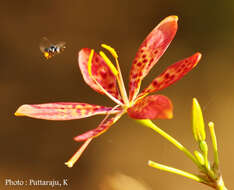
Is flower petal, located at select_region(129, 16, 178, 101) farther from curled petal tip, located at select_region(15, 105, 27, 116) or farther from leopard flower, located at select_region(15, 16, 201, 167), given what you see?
curled petal tip, located at select_region(15, 105, 27, 116)

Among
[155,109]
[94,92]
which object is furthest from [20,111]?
[94,92]

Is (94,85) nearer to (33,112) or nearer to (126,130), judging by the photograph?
(33,112)

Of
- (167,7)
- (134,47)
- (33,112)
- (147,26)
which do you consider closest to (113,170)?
(134,47)

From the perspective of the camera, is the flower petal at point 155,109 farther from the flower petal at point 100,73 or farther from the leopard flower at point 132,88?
the flower petal at point 100,73

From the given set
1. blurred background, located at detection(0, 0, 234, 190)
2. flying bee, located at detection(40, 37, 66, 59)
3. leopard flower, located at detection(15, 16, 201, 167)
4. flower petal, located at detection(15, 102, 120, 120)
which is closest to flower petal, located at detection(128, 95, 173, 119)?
leopard flower, located at detection(15, 16, 201, 167)

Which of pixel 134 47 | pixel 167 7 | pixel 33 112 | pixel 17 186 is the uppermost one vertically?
pixel 167 7

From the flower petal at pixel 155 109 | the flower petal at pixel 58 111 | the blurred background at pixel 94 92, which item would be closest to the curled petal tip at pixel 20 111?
the flower petal at pixel 58 111
